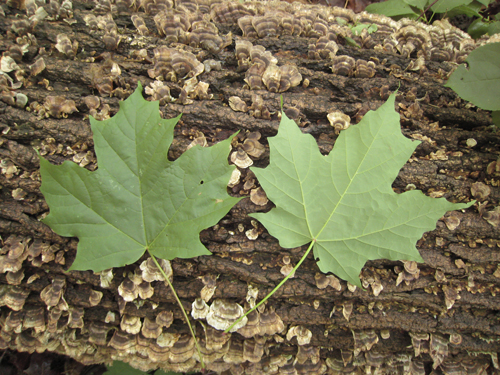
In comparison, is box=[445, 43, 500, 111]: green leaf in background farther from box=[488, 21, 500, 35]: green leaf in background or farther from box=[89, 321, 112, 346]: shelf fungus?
box=[89, 321, 112, 346]: shelf fungus

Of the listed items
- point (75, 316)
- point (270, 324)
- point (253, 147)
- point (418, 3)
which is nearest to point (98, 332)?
point (75, 316)

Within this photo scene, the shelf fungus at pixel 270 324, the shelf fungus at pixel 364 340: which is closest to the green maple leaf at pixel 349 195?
the shelf fungus at pixel 270 324

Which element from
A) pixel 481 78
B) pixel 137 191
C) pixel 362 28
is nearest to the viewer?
pixel 137 191

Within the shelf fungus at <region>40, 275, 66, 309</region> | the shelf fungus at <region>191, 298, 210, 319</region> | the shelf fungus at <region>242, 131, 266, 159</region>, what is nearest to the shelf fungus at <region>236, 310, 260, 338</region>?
the shelf fungus at <region>191, 298, 210, 319</region>

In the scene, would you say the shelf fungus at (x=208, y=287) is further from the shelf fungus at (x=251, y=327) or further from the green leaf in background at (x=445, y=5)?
the green leaf in background at (x=445, y=5)

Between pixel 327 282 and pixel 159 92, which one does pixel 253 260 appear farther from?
pixel 159 92

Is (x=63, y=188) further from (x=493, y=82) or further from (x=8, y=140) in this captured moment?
(x=493, y=82)
